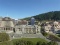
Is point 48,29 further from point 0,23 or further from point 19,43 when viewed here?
point 19,43

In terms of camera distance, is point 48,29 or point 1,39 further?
point 48,29

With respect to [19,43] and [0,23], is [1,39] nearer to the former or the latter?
[19,43]

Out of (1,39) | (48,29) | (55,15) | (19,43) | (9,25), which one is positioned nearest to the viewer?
(1,39)

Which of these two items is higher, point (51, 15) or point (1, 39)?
point (51, 15)

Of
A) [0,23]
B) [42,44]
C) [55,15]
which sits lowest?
[42,44]

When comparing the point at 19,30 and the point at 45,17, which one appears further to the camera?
the point at 45,17

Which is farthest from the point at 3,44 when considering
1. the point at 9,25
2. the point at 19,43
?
the point at 9,25

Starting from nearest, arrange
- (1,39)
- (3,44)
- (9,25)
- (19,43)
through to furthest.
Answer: (3,44) < (1,39) < (19,43) < (9,25)

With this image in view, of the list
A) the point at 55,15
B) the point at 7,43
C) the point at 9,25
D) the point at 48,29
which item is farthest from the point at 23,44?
the point at 55,15

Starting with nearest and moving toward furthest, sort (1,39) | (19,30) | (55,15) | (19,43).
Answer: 1. (1,39)
2. (19,43)
3. (19,30)
4. (55,15)
